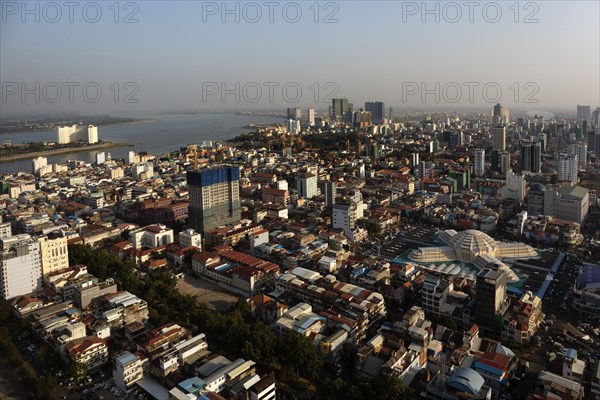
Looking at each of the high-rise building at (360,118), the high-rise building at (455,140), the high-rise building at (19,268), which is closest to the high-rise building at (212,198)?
the high-rise building at (19,268)

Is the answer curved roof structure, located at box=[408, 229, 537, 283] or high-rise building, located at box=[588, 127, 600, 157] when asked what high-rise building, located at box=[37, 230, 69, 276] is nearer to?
curved roof structure, located at box=[408, 229, 537, 283]

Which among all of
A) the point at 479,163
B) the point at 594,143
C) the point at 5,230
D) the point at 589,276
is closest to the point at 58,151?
the point at 5,230

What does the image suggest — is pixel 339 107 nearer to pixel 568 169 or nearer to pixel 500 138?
pixel 500 138

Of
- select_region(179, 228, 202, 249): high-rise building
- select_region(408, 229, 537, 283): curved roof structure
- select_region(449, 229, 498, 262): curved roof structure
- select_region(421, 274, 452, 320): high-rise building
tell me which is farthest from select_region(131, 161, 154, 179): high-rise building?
select_region(421, 274, 452, 320): high-rise building

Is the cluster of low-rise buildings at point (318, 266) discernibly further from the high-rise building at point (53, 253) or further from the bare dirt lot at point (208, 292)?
the bare dirt lot at point (208, 292)

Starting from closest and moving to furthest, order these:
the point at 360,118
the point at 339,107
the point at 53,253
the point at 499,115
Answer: the point at 53,253 < the point at 360,118 < the point at 499,115 < the point at 339,107

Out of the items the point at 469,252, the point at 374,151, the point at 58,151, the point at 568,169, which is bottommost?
the point at 469,252

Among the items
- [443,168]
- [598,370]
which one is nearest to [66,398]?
[598,370]

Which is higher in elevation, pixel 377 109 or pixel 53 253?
pixel 377 109
